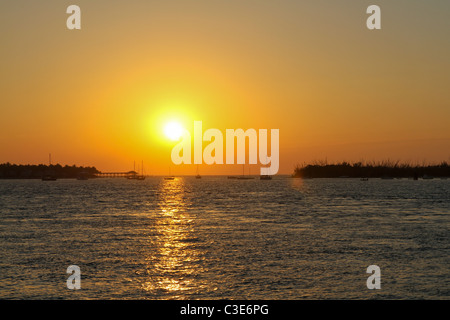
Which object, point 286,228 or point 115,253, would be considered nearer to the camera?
point 115,253

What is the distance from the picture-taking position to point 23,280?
27.1 meters

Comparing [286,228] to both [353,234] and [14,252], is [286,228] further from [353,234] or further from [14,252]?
[14,252]

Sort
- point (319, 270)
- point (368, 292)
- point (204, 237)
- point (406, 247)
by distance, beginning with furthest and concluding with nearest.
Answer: point (204, 237) → point (406, 247) → point (319, 270) → point (368, 292)

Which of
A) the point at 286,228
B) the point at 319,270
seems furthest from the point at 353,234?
the point at 319,270

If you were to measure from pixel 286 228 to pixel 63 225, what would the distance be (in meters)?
27.1

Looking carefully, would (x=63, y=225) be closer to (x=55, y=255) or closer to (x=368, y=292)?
(x=55, y=255)

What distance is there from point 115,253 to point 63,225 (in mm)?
25143
